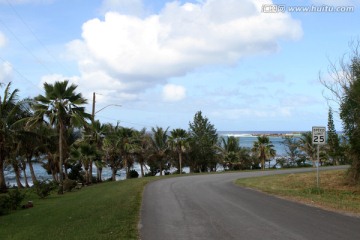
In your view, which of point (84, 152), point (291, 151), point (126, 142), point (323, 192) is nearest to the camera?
point (323, 192)

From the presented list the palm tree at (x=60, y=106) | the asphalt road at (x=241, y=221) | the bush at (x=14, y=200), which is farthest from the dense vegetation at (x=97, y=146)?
the asphalt road at (x=241, y=221)

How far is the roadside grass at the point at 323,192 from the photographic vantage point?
13.8m

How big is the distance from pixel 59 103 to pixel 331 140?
24.8 meters

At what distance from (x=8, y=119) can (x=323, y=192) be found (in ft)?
64.0

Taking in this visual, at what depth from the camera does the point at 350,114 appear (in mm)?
21547

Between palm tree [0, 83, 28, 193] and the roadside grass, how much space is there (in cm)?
1553

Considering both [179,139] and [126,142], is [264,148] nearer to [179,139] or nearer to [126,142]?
[179,139]

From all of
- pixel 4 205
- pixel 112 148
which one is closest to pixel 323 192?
pixel 4 205

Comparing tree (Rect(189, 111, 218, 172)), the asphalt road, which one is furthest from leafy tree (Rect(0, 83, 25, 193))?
tree (Rect(189, 111, 218, 172))

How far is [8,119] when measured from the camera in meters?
26.4

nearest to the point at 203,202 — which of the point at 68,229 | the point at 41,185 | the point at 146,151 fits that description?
the point at 68,229

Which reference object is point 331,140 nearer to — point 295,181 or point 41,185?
point 295,181

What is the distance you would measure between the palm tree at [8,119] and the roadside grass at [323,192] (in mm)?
15529

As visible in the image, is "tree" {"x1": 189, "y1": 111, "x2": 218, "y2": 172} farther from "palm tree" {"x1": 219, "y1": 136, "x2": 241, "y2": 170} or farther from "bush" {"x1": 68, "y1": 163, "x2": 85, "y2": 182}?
"bush" {"x1": 68, "y1": 163, "x2": 85, "y2": 182}
